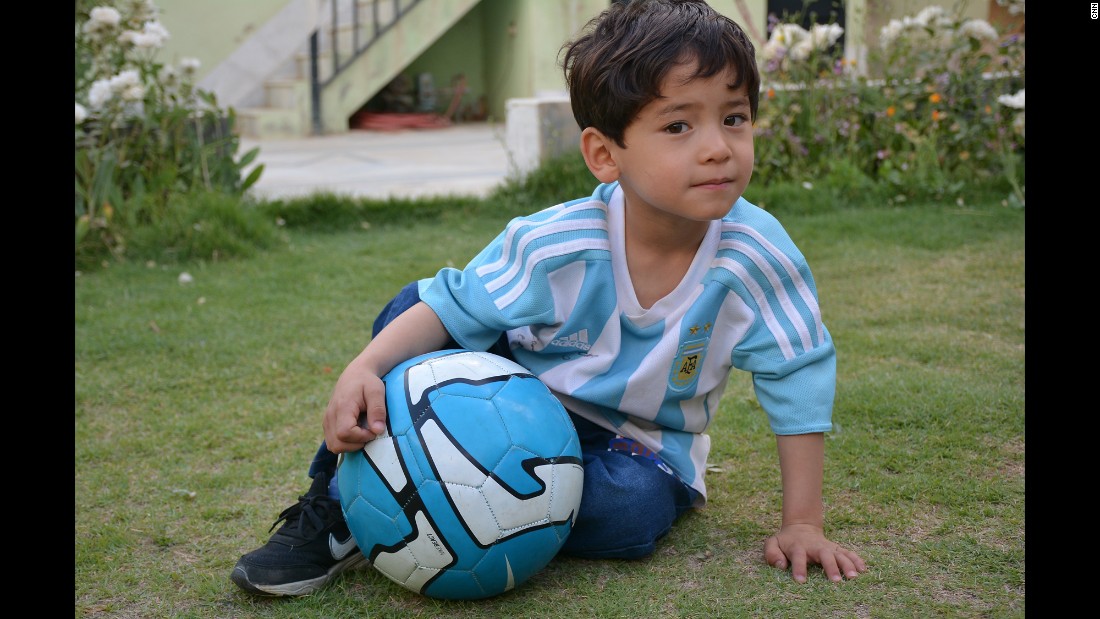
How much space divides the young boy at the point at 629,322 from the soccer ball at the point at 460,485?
0.11 meters

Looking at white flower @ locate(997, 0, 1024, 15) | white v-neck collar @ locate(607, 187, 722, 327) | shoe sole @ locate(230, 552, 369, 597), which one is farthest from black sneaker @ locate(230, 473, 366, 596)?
white flower @ locate(997, 0, 1024, 15)

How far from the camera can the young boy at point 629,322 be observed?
2.12 meters

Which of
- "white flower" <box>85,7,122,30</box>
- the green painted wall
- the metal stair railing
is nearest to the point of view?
"white flower" <box>85,7,122,30</box>

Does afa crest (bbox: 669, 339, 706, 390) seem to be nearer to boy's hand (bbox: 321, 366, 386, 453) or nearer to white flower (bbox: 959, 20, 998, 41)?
boy's hand (bbox: 321, 366, 386, 453)

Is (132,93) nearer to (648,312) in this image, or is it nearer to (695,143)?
(648,312)

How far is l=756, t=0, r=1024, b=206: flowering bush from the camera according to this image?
5852mm

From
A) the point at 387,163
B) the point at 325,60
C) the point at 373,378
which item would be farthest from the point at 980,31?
the point at 325,60

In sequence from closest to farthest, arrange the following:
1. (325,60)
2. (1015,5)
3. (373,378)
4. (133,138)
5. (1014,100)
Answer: (373,378), (133,138), (1014,100), (1015,5), (325,60)

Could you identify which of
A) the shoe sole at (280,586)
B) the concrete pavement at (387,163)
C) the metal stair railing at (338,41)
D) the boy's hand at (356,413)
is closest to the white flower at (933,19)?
the concrete pavement at (387,163)

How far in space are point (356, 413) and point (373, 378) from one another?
0.08 metres

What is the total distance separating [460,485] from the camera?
196cm

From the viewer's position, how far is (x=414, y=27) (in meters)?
11.3

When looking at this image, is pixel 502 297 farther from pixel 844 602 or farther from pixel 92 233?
pixel 92 233

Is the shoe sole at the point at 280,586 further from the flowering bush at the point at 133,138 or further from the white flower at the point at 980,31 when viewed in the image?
the white flower at the point at 980,31
